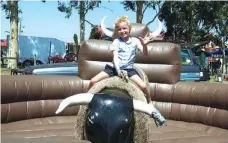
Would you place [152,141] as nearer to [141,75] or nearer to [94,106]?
[141,75]

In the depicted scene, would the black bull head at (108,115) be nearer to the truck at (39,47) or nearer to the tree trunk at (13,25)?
the tree trunk at (13,25)

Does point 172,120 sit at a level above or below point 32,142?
below

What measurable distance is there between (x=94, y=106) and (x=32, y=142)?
3.92 feet

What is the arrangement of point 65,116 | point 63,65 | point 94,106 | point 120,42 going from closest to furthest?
point 94,106, point 120,42, point 65,116, point 63,65

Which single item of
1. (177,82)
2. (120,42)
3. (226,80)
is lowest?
(226,80)

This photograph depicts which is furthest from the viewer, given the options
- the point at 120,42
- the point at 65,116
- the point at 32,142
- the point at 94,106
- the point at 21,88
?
the point at 65,116

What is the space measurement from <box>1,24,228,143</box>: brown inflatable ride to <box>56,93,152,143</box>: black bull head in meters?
1.53

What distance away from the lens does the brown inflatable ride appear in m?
4.84

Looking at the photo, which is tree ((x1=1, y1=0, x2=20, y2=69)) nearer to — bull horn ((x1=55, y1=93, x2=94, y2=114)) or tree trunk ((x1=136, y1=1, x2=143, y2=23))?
tree trunk ((x1=136, y1=1, x2=143, y2=23))

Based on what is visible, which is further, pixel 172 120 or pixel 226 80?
pixel 226 80

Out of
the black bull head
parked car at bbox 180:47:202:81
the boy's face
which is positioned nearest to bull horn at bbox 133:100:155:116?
the black bull head

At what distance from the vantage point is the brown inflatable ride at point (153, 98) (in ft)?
15.9

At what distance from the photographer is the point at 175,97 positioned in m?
5.73

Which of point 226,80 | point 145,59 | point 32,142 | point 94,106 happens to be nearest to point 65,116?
point 145,59
